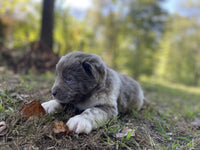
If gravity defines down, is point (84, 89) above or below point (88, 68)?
below

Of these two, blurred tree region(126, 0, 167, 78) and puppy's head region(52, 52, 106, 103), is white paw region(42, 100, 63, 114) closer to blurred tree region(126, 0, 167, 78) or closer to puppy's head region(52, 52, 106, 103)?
puppy's head region(52, 52, 106, 103)

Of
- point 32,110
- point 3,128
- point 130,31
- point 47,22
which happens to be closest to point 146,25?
point 130,31

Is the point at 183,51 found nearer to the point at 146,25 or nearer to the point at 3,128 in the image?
the point at 146,25

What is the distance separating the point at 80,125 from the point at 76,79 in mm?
878

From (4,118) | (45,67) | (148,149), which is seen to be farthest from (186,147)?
(45,67)

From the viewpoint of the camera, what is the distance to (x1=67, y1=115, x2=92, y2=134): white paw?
2.66 meters

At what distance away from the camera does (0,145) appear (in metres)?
2.33

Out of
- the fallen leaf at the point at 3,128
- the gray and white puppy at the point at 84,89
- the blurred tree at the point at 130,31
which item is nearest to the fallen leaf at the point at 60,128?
the gray and white puppy at the point at 84,89

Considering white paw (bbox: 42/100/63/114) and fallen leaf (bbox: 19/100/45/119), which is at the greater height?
fallen leaf (bbox: 19/100/45/119)

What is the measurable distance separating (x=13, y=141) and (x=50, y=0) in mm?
8687

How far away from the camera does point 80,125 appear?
2.67 meters

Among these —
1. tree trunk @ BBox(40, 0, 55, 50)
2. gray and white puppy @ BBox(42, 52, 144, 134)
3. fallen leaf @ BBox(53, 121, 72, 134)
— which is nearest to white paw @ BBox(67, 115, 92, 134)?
fallen leaf @ BBox(53, 121, 72, 134)

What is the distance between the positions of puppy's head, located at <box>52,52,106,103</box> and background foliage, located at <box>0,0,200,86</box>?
7.14 metres

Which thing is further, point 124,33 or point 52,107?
point 124,33
